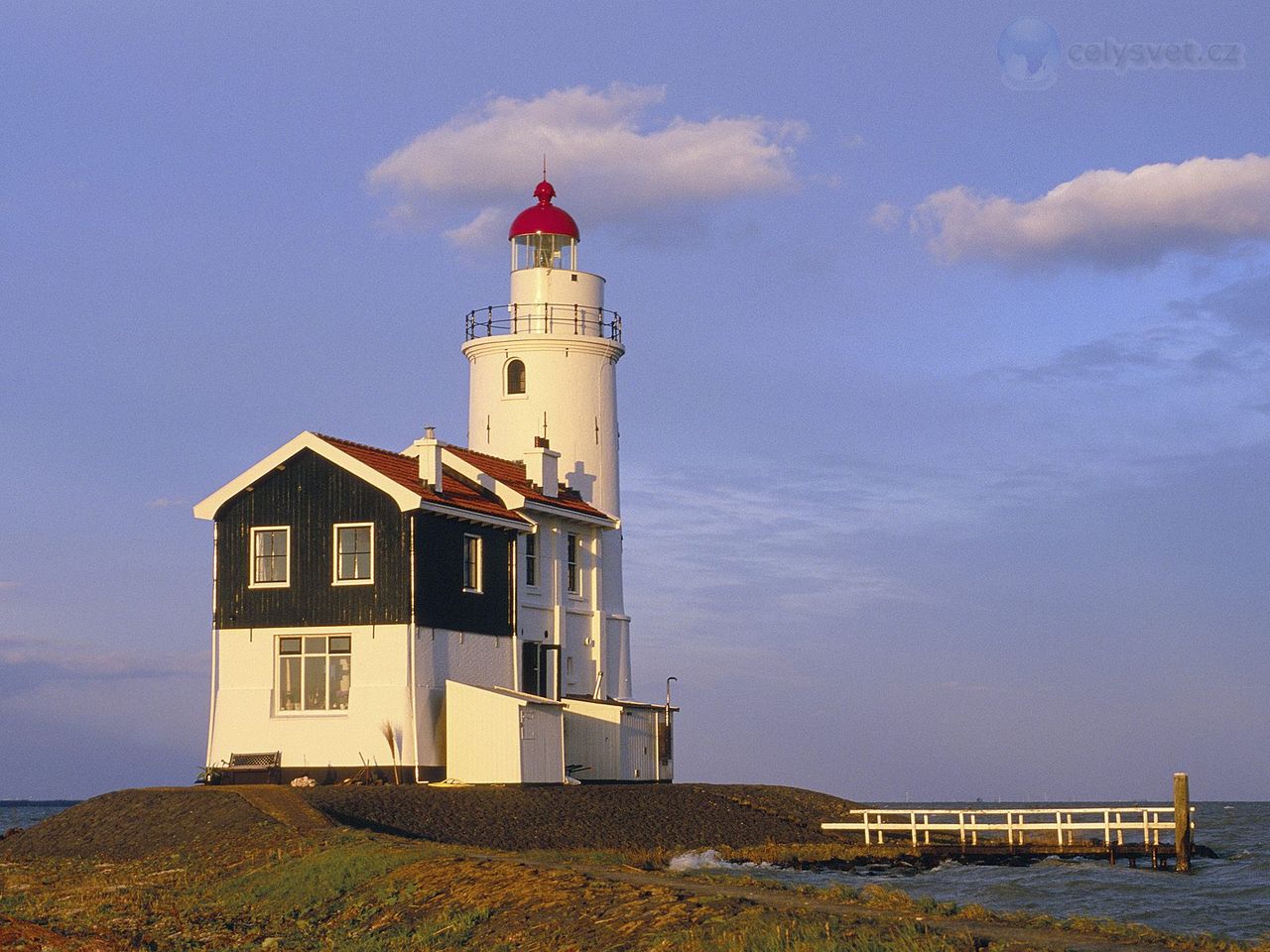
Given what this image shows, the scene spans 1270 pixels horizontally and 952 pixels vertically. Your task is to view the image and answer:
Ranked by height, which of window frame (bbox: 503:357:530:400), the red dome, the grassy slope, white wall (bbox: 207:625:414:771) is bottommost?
the grassy slope

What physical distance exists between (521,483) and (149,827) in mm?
14701

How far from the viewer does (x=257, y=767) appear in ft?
112

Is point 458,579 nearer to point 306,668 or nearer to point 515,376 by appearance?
point 306,668

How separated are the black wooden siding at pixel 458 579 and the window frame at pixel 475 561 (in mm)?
37

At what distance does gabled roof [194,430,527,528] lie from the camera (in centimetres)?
3472

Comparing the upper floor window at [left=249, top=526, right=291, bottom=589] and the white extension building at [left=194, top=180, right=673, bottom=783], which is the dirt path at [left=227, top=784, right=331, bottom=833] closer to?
the white extension building at [left=194, top=180, right=673, bottom=783]

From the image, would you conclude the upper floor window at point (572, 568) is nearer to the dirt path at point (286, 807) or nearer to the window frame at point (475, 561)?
the window frame at point (475, 561)

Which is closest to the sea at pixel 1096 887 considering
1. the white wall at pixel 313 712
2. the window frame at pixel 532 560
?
the white wall at pixel 313 712

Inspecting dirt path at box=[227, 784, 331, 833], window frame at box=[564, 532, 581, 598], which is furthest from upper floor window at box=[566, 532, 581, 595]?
dirt path at box=[227, 784, 331, 833]

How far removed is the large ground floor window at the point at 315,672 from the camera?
34719 millimetres

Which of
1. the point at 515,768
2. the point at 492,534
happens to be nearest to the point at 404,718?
the point at 515,768

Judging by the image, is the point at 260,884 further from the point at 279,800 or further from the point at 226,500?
the point at 226,500

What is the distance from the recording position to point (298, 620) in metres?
35.0

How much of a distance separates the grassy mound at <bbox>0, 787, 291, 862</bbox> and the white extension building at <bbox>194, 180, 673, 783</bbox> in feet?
14.0
